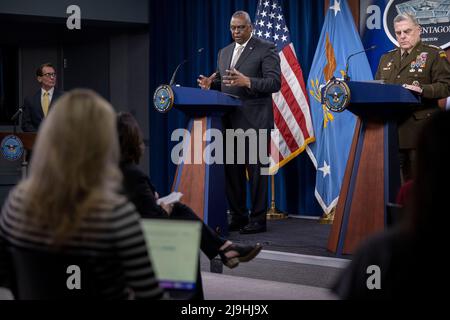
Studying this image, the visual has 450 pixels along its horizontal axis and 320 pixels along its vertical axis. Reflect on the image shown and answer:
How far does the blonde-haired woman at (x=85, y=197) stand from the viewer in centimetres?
168

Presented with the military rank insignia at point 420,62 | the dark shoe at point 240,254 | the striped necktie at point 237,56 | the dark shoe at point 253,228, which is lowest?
the dark shoe at point 253,228

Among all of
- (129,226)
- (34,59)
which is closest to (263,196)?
(129,226)

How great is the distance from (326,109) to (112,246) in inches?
188

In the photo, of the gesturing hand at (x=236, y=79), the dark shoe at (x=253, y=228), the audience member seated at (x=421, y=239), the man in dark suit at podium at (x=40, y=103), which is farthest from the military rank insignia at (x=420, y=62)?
the man in dark suit at podium at (x=40, y=103)

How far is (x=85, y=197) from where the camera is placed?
1693 mm

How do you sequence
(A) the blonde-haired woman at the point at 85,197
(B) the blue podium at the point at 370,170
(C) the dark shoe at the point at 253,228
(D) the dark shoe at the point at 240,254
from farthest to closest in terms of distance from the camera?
1. (C) the dark shoe at the point at 253,228
2. (B) the blue podium at the point at 370,170
3. (D) the dark shoe at the point at 240,254
4. (A) the blonde-haired woman at the point at 85,197

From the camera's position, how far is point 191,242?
185cm

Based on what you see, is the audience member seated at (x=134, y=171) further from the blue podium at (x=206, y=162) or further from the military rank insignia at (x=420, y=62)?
the military rank insignia at (x=420, y=62)

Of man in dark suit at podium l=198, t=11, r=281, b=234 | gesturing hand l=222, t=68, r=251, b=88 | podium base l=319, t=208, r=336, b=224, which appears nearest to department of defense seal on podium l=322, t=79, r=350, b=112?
gesturing hand l=222, t=68, r=251, b=88

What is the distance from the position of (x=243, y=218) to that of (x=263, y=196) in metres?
0.26

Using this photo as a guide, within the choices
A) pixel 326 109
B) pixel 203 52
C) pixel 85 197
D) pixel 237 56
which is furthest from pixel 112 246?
pixel 203 52

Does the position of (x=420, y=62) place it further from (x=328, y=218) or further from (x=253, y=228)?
(x=328, y=218)

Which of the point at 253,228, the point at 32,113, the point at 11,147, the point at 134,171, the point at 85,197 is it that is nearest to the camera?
the point at 85,197

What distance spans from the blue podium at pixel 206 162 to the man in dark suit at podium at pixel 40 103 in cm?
204
